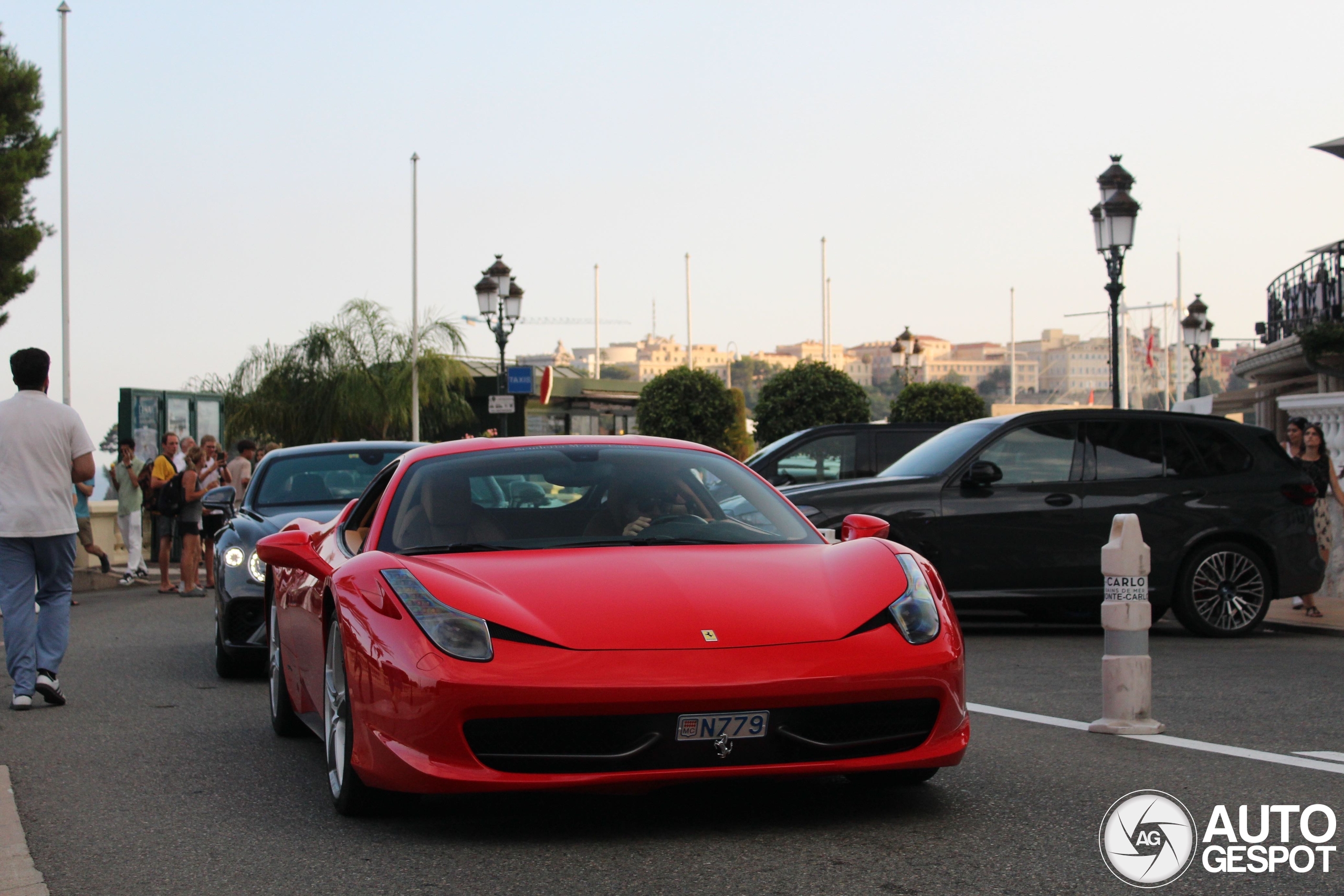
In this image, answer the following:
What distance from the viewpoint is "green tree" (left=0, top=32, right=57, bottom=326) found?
112ft

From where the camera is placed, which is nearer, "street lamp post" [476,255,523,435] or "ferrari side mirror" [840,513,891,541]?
"ferrari side mirror" [840,513,891,541]

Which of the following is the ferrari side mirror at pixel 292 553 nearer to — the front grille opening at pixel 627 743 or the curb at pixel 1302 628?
the front grille opening at pixel 627 743

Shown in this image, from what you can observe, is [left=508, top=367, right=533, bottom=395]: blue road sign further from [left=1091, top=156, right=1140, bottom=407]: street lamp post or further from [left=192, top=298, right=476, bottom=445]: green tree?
[left=192, top=298, right=476, bottom=445]: green tree

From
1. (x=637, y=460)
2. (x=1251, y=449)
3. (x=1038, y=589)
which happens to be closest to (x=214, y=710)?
(x=637, y=460)

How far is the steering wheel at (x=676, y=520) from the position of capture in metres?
5.69

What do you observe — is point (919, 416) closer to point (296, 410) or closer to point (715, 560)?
point (296, 410)

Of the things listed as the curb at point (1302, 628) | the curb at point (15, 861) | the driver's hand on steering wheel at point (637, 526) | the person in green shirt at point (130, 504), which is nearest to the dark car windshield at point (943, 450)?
the curb at point (1302, 628)

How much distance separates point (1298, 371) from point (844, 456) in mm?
16783

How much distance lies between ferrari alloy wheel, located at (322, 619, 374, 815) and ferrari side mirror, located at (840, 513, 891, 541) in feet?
6.01

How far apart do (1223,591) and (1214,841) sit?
7.64 meters

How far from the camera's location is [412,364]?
4778cm

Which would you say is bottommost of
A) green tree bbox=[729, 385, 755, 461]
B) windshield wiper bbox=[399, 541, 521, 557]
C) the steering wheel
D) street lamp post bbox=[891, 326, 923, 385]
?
windshield wiper bbox=[399, 541, 521, 557]

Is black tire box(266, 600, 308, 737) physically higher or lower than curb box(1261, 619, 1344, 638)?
higher

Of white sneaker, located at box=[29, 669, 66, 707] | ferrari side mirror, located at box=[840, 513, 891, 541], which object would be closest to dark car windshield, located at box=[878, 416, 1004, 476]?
ferrari side mirror, located at box=[840, 513, 891, 541]
